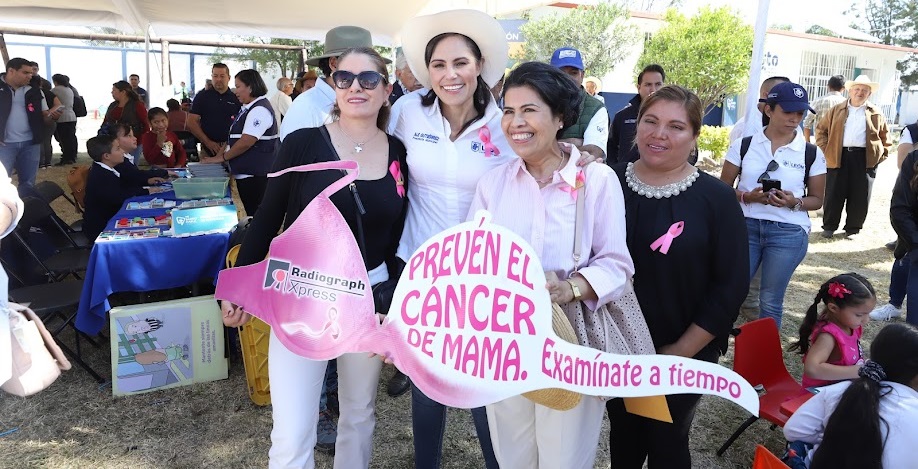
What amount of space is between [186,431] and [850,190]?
7585 millimetres

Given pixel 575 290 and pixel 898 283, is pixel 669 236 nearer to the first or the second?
pixel 575 290

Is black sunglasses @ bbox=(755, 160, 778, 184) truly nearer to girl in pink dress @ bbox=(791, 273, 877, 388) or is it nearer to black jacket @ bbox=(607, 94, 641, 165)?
girl in pink dress @ bbox=(791, 273, 877, 388)

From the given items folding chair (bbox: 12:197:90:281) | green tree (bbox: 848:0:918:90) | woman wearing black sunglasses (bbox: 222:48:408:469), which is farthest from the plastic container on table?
green tree (bbox: 848:0:918:90)

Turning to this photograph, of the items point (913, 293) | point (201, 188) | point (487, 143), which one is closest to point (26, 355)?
point (487, 143)

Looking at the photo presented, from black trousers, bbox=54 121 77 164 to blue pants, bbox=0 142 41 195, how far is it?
443 cm

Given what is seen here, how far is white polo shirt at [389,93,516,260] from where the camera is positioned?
1.95 m

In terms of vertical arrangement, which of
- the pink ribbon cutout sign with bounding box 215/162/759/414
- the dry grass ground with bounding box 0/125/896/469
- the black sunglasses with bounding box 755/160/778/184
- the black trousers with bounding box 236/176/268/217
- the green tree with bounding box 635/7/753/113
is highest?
the green tree with bounding box 635/7/753/113

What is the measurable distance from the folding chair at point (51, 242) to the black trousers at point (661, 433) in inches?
147

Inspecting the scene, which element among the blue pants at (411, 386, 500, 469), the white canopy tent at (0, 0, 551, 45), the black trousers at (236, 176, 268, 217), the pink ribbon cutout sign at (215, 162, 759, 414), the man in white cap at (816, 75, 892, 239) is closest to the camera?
the pink ribbon cutout sign at (215, 162, 759, 414)

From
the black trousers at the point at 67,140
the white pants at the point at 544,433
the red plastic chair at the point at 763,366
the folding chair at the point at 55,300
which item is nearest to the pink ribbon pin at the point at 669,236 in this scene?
the white pants at the point at 544,433

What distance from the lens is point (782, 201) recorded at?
331cm

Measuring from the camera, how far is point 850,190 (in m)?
7.33

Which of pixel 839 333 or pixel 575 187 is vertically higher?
pixel 575 187

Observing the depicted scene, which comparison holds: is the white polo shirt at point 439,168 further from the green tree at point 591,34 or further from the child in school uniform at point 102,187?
the green tree at point 591,34
